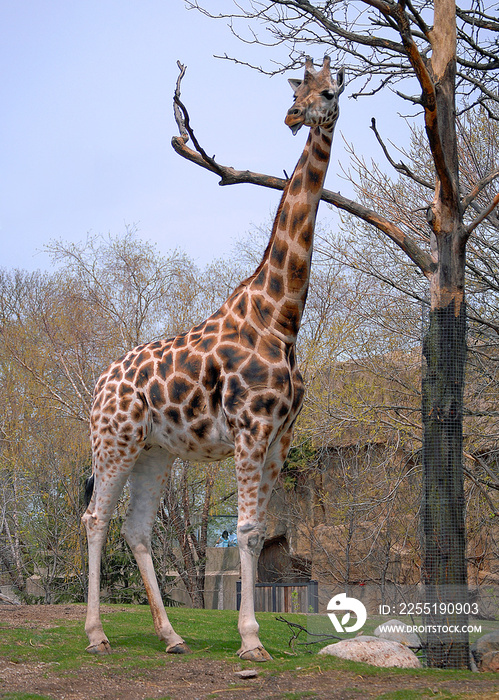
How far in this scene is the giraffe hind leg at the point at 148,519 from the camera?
6.26 metres

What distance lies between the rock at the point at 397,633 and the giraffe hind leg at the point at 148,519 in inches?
64.4

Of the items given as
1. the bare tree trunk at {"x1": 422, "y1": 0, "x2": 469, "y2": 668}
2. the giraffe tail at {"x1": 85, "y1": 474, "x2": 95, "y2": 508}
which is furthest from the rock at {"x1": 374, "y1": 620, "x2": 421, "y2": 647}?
the giraffe tail at {"x1": 85, "y1": 474, "x2": 95, "y2": 508}

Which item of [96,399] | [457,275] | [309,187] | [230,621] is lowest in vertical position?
[230,621]

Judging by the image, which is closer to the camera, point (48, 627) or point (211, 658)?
point (211, 658)

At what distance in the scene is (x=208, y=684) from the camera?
488 centimetres

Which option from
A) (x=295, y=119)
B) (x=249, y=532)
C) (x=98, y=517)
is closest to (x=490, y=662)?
(x=249, y=532)

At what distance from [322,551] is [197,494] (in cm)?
361

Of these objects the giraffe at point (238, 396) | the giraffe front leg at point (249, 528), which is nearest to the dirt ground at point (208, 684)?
the giraffe front leg at point (249, 528)

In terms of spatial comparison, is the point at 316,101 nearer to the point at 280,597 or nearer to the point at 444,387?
the point at 444,387

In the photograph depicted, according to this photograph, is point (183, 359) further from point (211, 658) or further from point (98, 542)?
point (211, 658)

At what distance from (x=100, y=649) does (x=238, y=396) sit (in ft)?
7.85

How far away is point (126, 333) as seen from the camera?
1902 centimetres

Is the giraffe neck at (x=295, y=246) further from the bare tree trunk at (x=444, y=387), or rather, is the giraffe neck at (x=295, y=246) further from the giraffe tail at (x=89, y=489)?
the giraffe tail at (x=89, y=489)

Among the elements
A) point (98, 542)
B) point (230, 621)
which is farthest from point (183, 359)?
point (230, 621)
